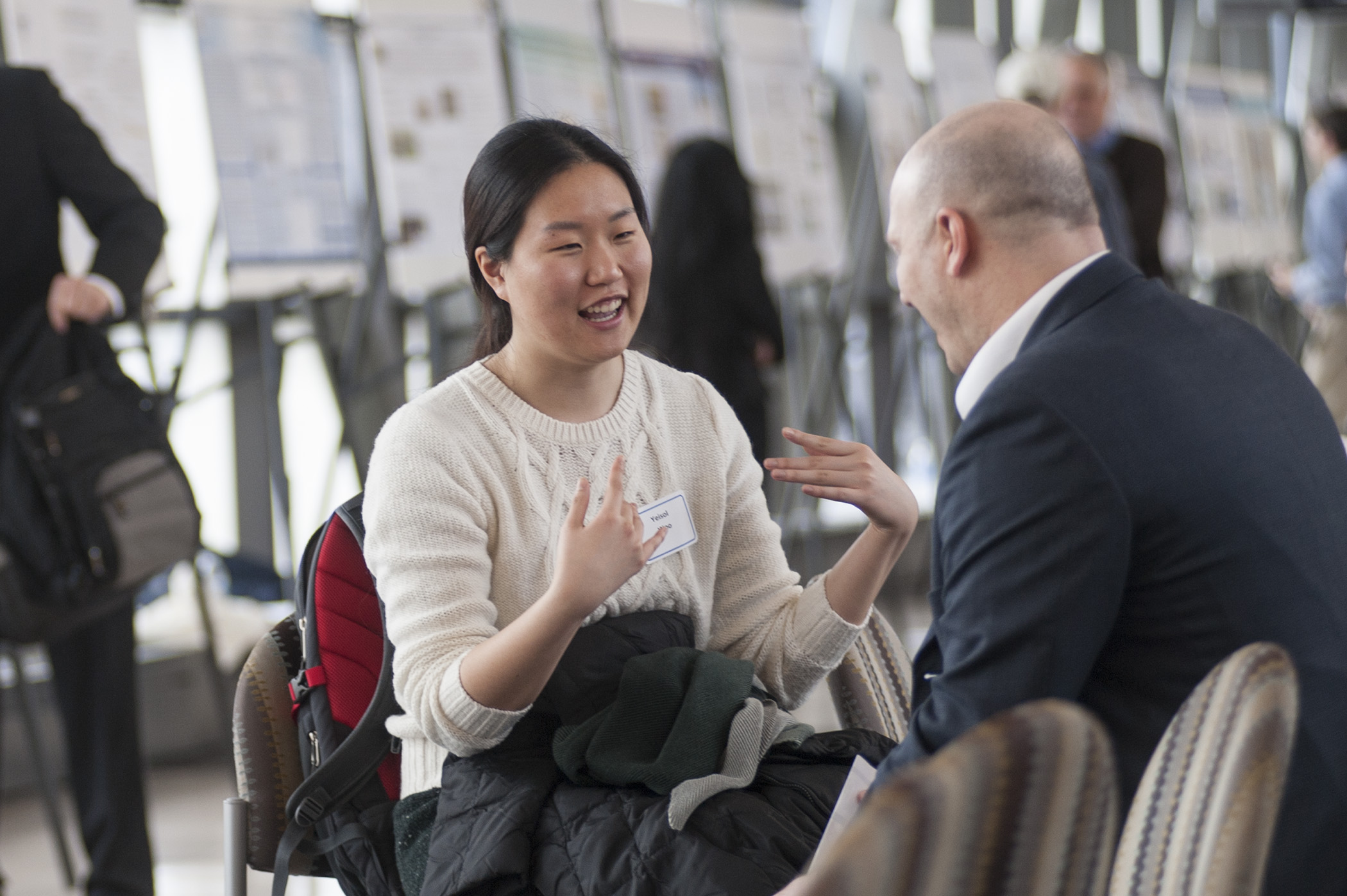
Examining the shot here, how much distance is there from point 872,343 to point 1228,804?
5.34 meters

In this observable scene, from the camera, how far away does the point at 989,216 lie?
1.42 meters

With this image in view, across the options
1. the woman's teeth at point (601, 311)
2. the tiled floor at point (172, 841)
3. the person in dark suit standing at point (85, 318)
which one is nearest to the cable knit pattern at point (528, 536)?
the woman's teeth at point (601, 311)

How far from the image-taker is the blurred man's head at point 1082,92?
12.5 feet

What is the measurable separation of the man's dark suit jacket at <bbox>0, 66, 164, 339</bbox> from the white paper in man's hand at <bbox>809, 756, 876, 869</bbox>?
1.84 meters

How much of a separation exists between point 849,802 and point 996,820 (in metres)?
0.60

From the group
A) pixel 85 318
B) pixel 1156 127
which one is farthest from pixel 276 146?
pixel 1156 127

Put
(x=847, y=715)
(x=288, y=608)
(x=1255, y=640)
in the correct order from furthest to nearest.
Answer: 1. (x=288, y=608)
2. (x=847, y=715)
3. (x=1255, y=640)

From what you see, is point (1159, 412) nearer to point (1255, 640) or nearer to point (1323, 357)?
point (1255, 640)

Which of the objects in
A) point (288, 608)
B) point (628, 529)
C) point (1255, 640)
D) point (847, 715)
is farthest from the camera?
point (288, 608)

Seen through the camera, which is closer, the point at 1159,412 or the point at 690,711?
the point at 1159,412

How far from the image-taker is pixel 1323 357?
4.36m

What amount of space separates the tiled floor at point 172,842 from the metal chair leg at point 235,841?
103 cm

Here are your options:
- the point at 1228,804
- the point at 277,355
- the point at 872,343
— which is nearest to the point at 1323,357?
the point at 872,343

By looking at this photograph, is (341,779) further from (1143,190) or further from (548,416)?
(1143,190)
